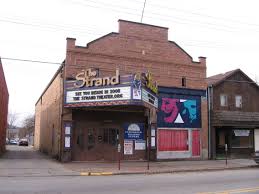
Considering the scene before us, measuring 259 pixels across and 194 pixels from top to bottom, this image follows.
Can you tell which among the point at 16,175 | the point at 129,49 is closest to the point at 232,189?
the point at 16,175

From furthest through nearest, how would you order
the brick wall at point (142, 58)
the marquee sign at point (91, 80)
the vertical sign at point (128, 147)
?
the vertical sign at point (128, 147) → the brick wall at point (142, 58) → the marquee sign at point (91, 80)

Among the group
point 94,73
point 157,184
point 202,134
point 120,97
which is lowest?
point 157,184

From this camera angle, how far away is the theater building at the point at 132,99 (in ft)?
79.8

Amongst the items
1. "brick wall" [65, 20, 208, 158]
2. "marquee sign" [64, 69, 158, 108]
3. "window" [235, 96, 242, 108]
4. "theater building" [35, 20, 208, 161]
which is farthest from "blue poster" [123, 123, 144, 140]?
"window" [235, 96, 242, 108]

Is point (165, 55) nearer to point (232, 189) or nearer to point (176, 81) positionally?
point (176, 81)

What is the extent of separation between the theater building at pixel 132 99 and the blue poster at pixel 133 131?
0.07m

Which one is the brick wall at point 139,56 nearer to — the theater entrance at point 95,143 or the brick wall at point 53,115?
the brick wall at point 53,115

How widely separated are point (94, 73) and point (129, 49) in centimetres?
427

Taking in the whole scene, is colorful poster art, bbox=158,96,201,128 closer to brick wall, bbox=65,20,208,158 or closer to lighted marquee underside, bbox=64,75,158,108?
brick wall, bbox=65,20,208,158

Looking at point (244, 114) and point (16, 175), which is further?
point (244, 114)

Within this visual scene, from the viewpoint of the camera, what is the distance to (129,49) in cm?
2781

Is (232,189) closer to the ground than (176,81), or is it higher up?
closer to the ground

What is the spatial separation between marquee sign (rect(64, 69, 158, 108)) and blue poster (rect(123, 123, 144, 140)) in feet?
8.63

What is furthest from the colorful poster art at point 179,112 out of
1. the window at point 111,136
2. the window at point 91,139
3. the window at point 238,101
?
the window at point 91,139
